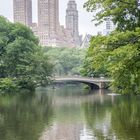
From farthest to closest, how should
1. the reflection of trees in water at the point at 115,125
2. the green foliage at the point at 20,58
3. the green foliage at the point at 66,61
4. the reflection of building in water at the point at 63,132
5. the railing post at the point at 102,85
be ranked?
the green foliage at the point at 66,61
the railing post at the point at 102,85
the green foliage at the point at 20,58
the reflection of trees in water at the point at 115,125
the reflection of building in water at the point at 63,132

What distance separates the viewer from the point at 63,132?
23.5 metres

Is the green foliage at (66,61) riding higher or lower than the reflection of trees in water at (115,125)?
higher

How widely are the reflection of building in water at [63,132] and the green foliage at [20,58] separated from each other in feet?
152

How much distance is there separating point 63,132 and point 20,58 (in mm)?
51427

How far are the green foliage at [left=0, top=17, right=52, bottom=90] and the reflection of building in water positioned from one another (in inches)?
1830

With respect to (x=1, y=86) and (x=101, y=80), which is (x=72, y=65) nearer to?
(x=101, y=80)

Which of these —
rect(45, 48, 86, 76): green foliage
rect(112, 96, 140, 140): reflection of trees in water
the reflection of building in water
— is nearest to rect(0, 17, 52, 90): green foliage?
rect(112, 96, 140, 140): reflection of trees in water

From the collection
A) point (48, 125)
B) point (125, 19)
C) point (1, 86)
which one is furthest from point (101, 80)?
point (125, 19)

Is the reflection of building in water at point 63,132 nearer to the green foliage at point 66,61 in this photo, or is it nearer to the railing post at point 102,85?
→ the railing post at point 102,85

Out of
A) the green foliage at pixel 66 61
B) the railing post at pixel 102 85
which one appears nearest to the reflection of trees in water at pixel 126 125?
the railing post at pixel 102 85

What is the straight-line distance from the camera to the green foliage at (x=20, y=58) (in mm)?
73250

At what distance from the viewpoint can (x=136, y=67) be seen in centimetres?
1938

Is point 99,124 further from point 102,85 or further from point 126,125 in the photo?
point 102,85

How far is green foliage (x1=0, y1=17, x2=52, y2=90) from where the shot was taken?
73250mm
